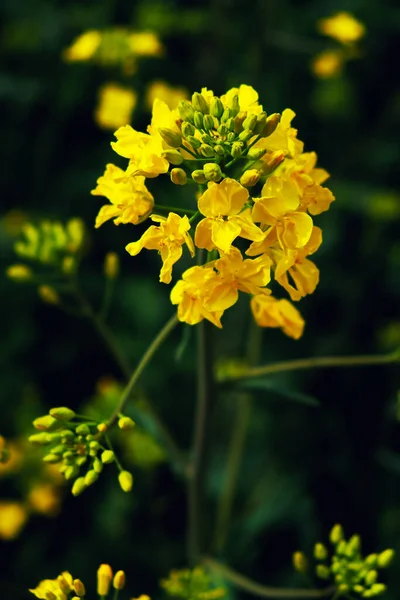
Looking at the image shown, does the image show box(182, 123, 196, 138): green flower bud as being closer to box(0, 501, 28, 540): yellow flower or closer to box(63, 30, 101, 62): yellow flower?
box(63, 30, 101, 62): yellow flower

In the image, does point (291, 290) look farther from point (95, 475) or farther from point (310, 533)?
point (310, 533)

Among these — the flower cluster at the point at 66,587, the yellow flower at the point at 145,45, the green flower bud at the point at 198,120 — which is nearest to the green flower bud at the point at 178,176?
the green flower bud at the point at 198,120

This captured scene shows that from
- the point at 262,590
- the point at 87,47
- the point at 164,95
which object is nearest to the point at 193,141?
the point at 262,590

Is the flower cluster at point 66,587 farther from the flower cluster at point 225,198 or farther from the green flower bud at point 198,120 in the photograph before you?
the green flower bud at point 198,120

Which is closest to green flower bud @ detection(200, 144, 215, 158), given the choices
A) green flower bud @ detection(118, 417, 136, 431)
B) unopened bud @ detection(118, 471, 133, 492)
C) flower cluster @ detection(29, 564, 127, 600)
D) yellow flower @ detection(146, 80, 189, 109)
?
green flower bud @ detection(118, 417, 136, 431)

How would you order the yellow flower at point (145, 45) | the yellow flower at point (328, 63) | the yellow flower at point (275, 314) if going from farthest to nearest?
the yellow flower at point (328, 63) < the yellow flower at point (145, 45) < the yellow flower at point (275, 314)

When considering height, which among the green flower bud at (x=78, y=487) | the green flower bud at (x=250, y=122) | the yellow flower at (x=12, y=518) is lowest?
the green flower bud at (x=78, y=487)

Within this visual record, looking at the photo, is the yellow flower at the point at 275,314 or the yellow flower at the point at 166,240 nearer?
the yellow flower at the point at 166,240
